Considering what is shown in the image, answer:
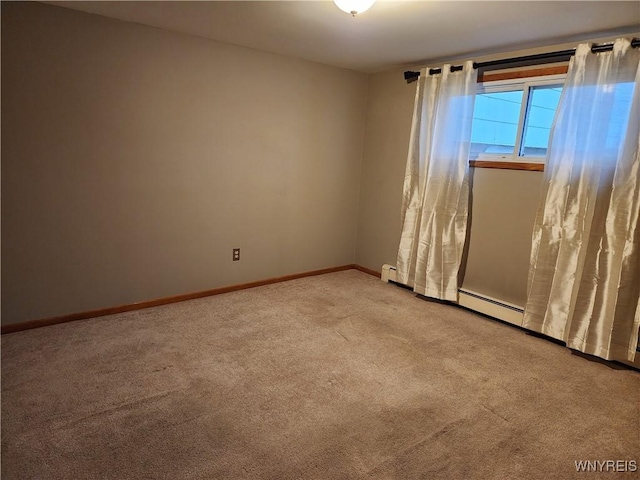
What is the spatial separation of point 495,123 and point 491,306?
5.11 ft

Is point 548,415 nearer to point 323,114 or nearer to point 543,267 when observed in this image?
point 543,267

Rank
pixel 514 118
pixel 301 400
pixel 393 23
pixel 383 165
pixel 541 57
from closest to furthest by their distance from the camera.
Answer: pixel 301 400 < pixel 393 23 < pixel 541 57 < pixel 514 118 < pixel 383 165

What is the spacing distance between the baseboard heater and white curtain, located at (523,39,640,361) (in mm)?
258

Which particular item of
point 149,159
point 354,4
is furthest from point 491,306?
point 149,159

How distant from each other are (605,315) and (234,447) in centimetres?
246

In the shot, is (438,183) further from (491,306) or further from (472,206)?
(491,306)

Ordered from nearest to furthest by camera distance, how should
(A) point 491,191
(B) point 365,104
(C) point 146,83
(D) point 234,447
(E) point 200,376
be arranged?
1. (D) point 234,447
2. (E) point 200,376
3. (C) point 146,83
4. (A) point 491,191
5. (B) point 365,104

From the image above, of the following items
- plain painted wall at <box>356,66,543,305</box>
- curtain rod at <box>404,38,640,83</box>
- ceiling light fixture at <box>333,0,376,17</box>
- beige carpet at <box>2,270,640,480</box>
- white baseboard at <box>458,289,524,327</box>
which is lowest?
beige carpet at <box>2,270,640,480</box>

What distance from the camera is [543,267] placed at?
2.98 meters

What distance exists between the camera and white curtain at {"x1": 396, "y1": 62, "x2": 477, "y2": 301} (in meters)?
3.43

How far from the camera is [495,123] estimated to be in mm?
3426

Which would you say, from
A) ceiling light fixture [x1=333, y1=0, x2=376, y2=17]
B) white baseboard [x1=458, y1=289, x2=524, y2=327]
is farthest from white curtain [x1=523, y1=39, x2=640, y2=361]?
ceiling light fixture [x1=333, y1=0, x2=376, y2=17]

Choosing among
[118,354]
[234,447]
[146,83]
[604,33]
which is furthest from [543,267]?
[146,83]

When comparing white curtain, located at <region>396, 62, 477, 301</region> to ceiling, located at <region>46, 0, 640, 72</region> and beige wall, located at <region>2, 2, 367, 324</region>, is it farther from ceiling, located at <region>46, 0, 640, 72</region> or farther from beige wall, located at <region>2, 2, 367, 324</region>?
beige wall, located at <region>2, 2, 367, 324</region>
